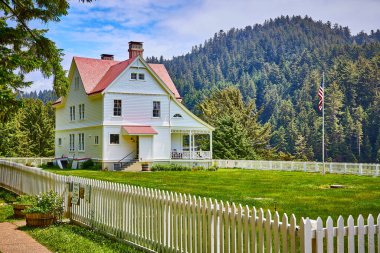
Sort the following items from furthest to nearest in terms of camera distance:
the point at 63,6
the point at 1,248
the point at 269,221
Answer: the point at 63,6
the point at 1,248
the point at 269,221

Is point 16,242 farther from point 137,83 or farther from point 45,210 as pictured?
point 137,83

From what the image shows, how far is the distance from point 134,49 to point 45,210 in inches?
1391

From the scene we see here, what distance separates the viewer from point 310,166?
38438 millimetres

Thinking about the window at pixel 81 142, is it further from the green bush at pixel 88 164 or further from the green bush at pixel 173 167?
the green bush at pixel 173 167

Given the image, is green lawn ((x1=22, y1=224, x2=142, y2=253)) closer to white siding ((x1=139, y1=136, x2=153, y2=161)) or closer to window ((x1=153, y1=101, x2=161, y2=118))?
white siding ((x1=139, y1=136, x2=153, y2=161))

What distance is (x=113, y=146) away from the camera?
134ft

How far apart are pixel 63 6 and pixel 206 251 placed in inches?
301

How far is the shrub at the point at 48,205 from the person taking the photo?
12191 mm

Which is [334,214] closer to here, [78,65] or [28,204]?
[28,204]

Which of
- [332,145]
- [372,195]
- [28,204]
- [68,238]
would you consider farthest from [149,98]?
[332,145]

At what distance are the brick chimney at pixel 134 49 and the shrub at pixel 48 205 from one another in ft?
113

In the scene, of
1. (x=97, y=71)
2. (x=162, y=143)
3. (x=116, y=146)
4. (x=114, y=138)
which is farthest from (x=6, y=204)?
(x=97, y=71)

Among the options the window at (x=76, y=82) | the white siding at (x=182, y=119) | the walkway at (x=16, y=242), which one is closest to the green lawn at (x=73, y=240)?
the walkway at (x=16, y=242)

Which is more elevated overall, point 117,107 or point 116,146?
point 117,107
